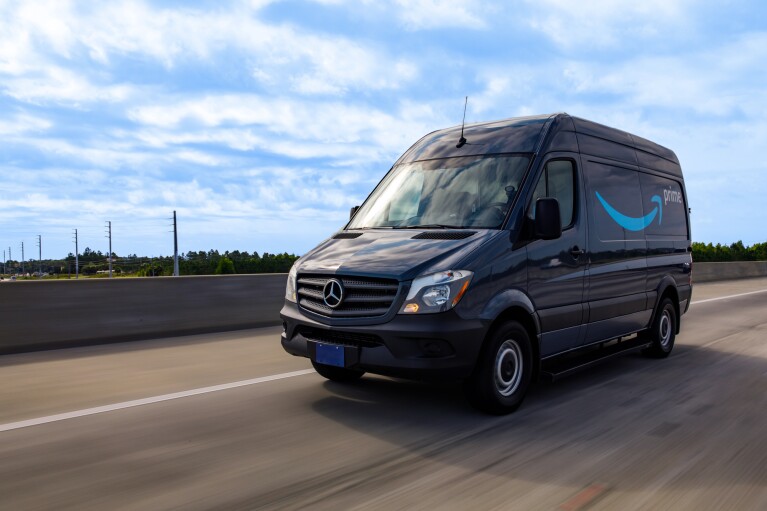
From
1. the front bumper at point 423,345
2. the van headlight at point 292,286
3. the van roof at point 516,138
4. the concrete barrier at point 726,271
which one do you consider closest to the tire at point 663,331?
the van roof at point 516,138

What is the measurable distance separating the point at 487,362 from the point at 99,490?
271cm

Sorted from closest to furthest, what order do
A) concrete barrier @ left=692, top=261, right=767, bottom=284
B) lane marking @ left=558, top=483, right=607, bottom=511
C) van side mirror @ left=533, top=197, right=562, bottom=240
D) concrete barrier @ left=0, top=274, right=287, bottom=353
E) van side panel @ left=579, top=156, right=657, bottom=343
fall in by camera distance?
lane marking @ left=558, top=483, right=607, bottom=511 < van side mirror @ left=533, top=197, right=562, bottom=240 < van side panel @ left=579, top=156, right=657, bottom=343 < concrete barrier @ left=0, top=274, right=287, bottom=353 < concrete barrier @ left=692, top=261, right=767, bottom=284

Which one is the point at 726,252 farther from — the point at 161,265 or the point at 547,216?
the point at 161,265

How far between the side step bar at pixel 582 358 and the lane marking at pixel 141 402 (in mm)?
2393

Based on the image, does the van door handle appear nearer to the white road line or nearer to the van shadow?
the van shadow

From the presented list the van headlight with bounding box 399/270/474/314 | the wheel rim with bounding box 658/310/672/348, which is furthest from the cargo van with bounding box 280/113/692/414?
the wheel rim with bounding box 658/310/672/348

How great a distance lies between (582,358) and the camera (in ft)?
22.3

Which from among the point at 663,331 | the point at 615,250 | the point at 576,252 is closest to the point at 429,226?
the point at 576,252

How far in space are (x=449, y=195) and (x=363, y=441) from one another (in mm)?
2385

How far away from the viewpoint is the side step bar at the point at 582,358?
19.7 feet

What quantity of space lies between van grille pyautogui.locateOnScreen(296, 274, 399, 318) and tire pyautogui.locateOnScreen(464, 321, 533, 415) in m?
0.83

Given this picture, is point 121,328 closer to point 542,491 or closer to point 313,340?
point 313,340

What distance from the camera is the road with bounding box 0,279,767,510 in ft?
12.4

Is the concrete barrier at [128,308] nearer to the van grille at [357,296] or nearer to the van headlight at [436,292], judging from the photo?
the van grille at [357,296]
